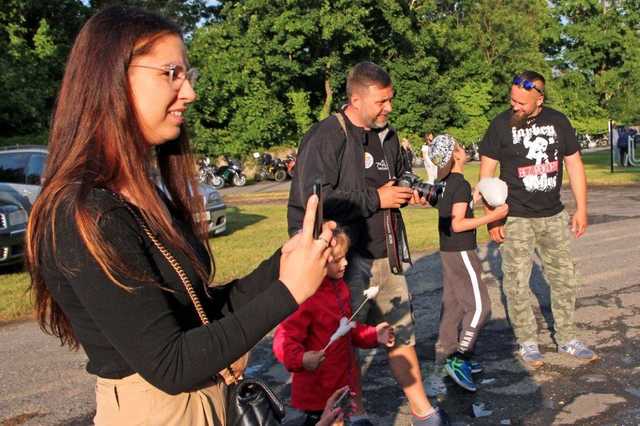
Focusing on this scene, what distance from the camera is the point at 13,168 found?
11930 mm

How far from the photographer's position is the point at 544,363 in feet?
17.0

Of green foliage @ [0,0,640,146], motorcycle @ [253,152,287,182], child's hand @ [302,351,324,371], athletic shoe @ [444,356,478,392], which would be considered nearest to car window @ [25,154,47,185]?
athletic shoe @ [444,356,478,392]

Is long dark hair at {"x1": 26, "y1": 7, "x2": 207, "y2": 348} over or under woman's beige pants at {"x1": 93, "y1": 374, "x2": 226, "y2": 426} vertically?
over

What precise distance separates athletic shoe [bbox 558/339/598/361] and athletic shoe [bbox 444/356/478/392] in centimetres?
100

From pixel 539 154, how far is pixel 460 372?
1836 millimetres

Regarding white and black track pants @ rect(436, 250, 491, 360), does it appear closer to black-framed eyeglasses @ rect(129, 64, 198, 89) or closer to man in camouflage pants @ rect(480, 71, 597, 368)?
man in camouflage pants @ rect(480, 71, 597, 368)

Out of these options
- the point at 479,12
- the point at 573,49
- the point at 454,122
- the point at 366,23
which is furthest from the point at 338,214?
the point at 479,12

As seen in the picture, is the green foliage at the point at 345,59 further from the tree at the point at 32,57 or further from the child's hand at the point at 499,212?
the child's hand at the point at 499,212

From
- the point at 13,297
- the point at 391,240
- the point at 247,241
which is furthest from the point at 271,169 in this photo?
the point at 391,240

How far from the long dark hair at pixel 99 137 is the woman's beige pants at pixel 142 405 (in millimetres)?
315

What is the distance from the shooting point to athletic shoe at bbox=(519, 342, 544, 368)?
5.08 meters

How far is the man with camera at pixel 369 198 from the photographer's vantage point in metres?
3.96

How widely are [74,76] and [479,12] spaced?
193 feet

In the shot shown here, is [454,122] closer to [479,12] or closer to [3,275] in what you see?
[479,12]
